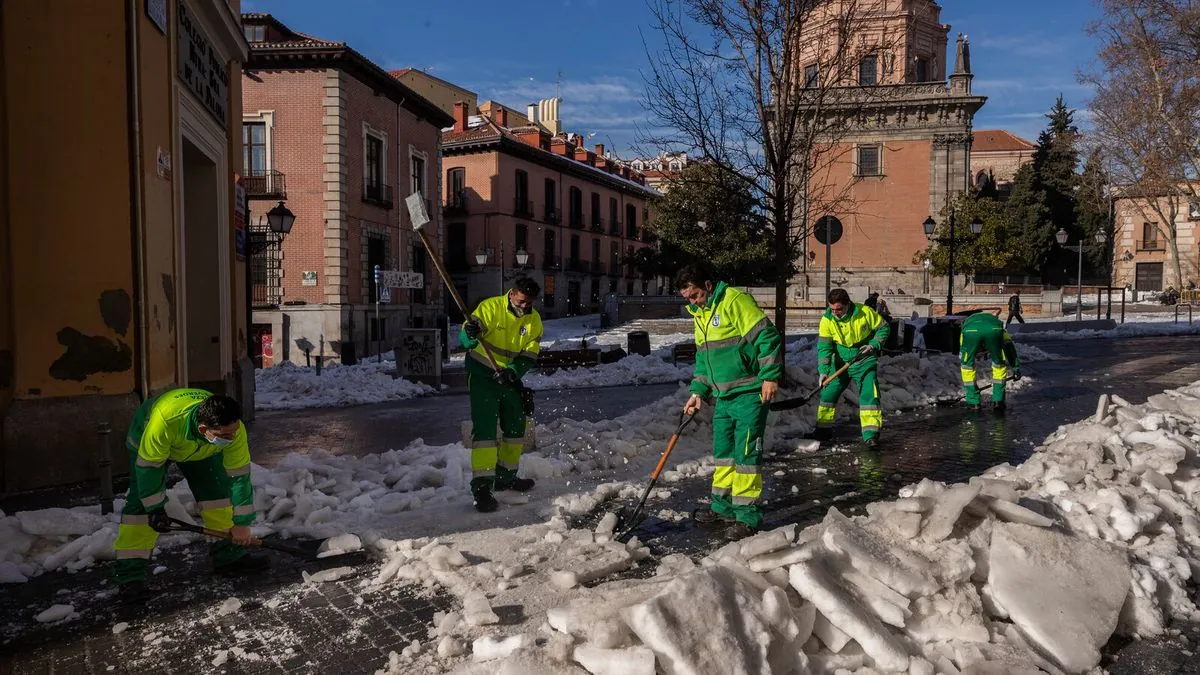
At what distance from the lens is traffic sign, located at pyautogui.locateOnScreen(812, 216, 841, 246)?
12.3 m

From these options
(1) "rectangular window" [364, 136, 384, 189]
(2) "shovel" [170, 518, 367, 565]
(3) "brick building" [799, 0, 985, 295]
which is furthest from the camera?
(3) "brick building" [799, 0, 985, 295]

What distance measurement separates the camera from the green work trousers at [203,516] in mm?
4207

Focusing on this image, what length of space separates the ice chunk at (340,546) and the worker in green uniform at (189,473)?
38 centimetres

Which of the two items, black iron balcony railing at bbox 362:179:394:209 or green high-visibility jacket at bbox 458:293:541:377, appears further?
black iron balcony railing at bbox 362:179:394:209

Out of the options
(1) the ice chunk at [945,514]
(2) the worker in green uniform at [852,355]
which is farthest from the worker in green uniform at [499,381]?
(2) the worker in green uniform at [852,355]

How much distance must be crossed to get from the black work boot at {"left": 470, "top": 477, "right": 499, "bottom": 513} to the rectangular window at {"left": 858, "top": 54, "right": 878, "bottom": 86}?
729 centimetres

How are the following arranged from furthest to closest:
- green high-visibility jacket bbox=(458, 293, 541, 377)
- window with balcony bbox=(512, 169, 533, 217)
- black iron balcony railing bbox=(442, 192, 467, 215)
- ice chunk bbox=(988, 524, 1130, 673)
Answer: window with balcony bbox=(512, 169, 533, 217), black iron balcony railing bbox=(442, 192, 467, 215), green high-visibility jacket bbox=(458, 293, 541, 377), ice chunk bbox=(988, 524, 1130, 673)

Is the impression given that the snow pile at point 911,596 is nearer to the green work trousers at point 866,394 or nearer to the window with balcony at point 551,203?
the green work trousers at point 866,394

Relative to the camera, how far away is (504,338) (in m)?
5.99

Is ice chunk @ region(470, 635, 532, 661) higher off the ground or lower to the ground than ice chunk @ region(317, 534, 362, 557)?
higher

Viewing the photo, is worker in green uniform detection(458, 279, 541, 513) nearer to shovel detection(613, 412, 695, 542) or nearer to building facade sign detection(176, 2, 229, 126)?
shovel detection(613, 412, 695, 542)

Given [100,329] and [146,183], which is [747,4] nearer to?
[146,183]

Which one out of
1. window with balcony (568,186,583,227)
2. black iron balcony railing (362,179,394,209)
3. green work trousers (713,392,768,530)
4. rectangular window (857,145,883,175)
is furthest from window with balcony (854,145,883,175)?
green work trousers (713,392,768,530)

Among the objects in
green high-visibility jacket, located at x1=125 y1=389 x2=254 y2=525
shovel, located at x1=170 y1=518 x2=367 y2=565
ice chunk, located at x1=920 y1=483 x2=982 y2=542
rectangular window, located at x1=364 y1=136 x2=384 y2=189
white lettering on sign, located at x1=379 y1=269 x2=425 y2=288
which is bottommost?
shovel, located at x1=170 y1=518 x2=367 y2=565
